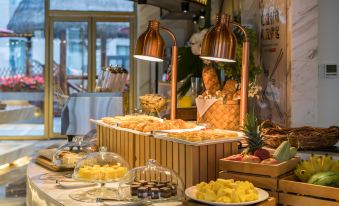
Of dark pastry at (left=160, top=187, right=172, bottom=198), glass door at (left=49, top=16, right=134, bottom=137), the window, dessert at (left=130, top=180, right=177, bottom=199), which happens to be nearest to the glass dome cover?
dessert at (left=130, top=180, right=177, bottom=199)

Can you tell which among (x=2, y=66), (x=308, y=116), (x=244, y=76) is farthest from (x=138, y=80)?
(x=244, y=76)

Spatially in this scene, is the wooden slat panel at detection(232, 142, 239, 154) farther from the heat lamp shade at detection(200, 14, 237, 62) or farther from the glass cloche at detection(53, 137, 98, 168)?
the glass cloche at detection(53, 137, 98, 168)

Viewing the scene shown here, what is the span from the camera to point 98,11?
1003 cm

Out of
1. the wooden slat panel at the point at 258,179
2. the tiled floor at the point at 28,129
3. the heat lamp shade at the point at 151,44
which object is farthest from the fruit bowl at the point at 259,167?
the tiled floor at the point at 28,129

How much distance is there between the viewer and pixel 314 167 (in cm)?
201

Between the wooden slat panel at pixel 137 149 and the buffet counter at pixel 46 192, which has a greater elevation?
the wooden slat panel at pixel 137 149

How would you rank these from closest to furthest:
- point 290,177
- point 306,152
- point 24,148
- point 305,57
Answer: point 290,177, point 306,152, point 305,57, point 24,148

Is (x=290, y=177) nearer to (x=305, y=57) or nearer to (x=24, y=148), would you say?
(x=305, y=57)

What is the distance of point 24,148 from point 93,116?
255 centimetres

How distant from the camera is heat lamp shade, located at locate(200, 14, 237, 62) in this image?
2428mm

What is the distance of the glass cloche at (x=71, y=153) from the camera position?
2.72m

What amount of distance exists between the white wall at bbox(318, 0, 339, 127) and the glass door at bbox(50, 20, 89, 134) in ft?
22.8

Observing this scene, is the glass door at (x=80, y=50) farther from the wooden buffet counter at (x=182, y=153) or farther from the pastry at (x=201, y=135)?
the pastry at (x=201, y=135)

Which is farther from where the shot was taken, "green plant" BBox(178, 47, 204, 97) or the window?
the window
